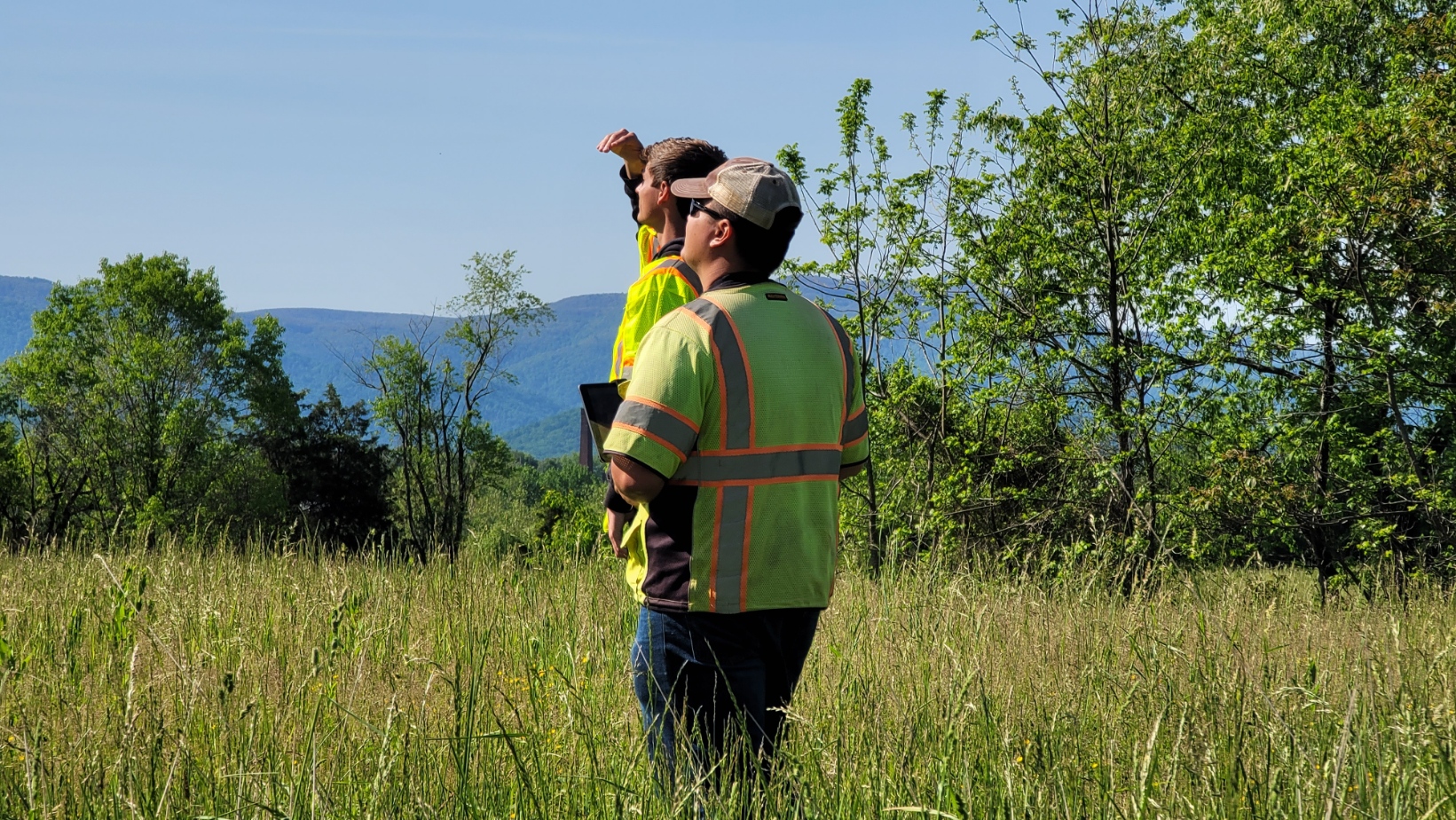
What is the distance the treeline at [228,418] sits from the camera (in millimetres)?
40750

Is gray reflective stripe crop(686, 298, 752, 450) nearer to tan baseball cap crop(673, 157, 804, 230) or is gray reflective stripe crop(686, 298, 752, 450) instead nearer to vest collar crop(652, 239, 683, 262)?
tan baseball cap crop(673, 157, 804, 230)

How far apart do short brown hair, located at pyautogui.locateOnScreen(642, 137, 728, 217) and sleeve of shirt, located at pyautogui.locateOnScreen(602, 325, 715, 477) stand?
0.78m

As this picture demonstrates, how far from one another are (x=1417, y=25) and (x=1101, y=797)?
36.5ft

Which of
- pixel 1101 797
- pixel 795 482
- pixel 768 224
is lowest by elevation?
pixel 1101 797

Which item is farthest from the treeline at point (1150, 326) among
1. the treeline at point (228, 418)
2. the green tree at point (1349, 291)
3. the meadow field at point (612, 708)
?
the treeline at point (228, 418)

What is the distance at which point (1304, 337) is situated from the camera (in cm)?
1223

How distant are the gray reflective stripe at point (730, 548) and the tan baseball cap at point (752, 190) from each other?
571 millimetres

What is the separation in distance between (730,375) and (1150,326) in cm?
1014

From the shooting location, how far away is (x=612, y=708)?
326 cm

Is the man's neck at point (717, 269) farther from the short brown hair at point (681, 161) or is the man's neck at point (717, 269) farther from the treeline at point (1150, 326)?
the treeline at point (1150, 326)

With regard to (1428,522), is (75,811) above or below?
below

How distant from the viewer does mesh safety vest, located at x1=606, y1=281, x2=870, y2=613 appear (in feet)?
7.07

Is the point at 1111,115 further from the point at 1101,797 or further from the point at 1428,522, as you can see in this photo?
the point at 1101,797

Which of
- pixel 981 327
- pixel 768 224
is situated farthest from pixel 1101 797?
pixel 981 327
